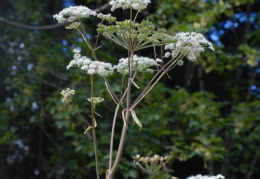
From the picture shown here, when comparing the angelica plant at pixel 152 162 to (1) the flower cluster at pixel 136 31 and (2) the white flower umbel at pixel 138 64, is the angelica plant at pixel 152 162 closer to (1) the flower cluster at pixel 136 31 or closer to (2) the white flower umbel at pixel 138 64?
(2) the white flower umbel at pixel 138 64

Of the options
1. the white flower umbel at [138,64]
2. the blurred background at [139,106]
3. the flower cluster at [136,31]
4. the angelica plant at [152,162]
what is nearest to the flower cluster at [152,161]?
the angelica plant at [152,162]

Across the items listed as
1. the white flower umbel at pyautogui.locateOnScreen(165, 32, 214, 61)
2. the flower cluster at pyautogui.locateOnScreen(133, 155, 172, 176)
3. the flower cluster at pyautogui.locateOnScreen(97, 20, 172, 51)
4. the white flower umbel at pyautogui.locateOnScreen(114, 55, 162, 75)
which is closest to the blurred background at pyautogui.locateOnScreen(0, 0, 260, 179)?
the flower cluster at pyautogui.locateOnScreen(133, 155, 172, 176)

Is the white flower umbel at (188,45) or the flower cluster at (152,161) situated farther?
the flower cluster at (152,161)

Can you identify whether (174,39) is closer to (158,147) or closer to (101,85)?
(101,85)

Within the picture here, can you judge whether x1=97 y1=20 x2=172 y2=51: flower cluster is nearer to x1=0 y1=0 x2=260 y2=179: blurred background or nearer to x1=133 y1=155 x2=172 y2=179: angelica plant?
x1=133 y1=155 x2=172 y2=179: angelica plant

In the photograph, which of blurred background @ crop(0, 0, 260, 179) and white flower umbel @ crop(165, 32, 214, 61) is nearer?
white flower umbel @ crop(165, 32, 214, 61)

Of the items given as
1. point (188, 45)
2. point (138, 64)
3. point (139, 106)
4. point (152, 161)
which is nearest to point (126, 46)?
point (138, 64)

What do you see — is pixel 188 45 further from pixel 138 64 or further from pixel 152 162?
pixel 152 162

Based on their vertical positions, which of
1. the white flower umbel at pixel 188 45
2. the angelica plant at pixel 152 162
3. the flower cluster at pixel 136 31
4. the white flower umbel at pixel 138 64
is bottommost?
the angelica plant at pixel 152 162
